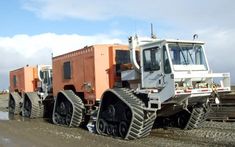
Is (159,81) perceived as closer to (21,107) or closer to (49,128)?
(49,128)

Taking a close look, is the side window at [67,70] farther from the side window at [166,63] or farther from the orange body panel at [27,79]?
the orange body panel at [27,79]

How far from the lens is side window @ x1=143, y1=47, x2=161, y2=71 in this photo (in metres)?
13.3

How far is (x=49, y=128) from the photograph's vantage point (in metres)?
16.8

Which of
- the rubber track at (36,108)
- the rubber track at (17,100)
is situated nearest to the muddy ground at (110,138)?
the rubber track at (36,108)

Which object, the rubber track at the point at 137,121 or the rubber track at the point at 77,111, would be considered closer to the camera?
the rubber track at the point at 137,121

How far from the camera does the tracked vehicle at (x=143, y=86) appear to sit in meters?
12.8

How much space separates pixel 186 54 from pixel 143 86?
1.73 meters

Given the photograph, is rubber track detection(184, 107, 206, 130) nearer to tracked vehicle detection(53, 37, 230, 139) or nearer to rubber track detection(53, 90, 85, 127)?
tracked vehicle detection(53, 37, 230, 139)

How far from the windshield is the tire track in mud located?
2.31 metres

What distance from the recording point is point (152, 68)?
44.4 ft

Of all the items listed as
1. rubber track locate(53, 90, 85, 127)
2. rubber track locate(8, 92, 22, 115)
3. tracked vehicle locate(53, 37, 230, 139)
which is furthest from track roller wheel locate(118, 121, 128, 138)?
rubber track locate(8, 92, 22, 115)

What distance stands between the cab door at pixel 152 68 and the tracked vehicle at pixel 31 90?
10.3 meters

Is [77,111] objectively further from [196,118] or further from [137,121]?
[196,118]

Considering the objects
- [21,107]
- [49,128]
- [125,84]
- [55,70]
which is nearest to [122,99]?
[125,84]
